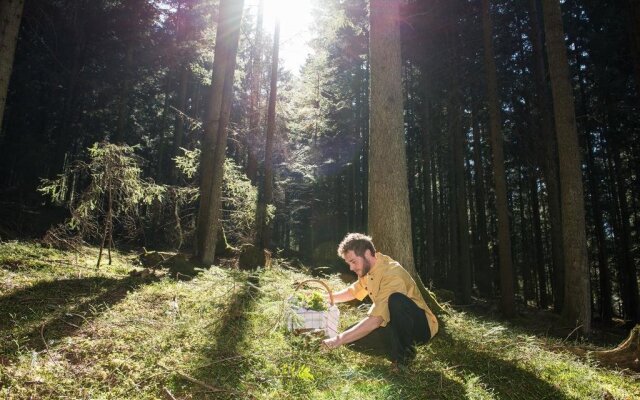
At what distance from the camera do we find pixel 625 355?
523cm

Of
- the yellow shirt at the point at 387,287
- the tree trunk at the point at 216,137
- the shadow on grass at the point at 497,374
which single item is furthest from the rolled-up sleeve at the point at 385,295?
the tree trunk at the point at 216,137

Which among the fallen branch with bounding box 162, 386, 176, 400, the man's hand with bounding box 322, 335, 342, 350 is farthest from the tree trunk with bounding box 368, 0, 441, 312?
the fallen branch with bounding box 162, 386, 176, 400

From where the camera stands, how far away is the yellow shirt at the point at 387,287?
13.2 feet

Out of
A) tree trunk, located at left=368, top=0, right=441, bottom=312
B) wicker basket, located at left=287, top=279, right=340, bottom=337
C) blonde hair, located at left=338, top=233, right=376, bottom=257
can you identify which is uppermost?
tree trunk, located at left=368, top=0, right=441, bottom=312

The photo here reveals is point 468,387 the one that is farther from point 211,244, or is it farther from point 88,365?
point 211,244

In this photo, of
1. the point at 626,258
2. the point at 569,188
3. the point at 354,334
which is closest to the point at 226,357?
the point at 354,334

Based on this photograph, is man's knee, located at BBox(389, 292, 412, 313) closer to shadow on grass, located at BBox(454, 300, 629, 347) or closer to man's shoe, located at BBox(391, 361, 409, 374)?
man's shoe, located at BBox(391, 361, 409, 374)

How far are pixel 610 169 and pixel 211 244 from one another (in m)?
18.1

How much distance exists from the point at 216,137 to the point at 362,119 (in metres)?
14.2

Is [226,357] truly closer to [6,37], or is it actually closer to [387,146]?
[387,146]

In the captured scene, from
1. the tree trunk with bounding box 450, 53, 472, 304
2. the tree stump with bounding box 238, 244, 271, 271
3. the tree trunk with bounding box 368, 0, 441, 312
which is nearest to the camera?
the tree trunk with bounding box 368, 0, 441, 312

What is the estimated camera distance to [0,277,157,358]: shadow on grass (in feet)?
12.4

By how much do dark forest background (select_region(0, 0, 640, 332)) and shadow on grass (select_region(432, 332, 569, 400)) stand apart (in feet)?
19.7

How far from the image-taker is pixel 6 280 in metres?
5.80
